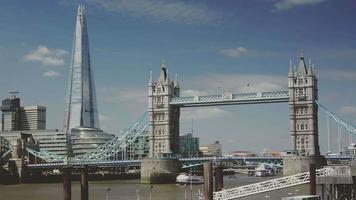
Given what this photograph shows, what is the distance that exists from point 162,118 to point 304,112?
92.6 ft

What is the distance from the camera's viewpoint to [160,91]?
5310 inches

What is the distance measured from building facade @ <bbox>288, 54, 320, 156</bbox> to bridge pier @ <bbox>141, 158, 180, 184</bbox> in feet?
73.1

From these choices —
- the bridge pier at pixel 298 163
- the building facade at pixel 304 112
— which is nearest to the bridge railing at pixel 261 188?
the bridge pier at pixel 298 163

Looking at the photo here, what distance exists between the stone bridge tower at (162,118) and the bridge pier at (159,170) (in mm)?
12459

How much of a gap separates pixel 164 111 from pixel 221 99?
13.1 meters

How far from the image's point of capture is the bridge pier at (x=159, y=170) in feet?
376

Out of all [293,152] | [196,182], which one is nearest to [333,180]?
[196,182]

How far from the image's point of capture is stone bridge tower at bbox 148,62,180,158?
132 meters

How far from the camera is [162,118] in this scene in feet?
436

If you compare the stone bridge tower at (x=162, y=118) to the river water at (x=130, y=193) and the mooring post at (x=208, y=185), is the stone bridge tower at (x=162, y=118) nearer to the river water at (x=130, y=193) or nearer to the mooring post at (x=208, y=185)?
the river water at (x=130, y=193)

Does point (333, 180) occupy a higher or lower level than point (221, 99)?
lower

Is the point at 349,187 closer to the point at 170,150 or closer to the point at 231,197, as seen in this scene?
the point at 231,197

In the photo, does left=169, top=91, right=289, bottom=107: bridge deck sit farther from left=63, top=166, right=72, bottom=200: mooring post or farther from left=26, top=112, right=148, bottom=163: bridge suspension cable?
left=63, top=166, right=72, bottom=200: mooring post

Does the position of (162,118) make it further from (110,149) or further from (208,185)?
(208,185)
